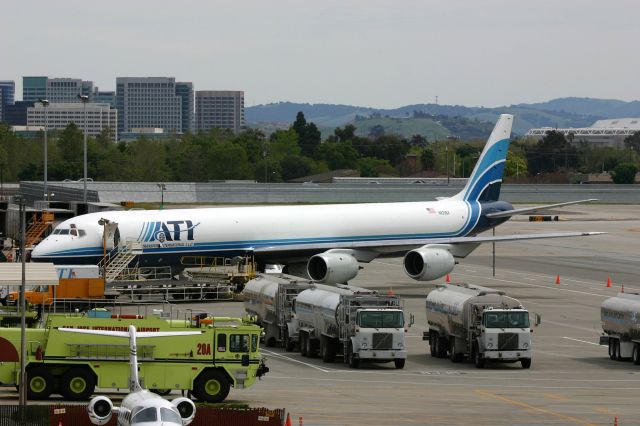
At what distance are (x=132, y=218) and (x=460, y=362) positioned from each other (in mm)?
23264

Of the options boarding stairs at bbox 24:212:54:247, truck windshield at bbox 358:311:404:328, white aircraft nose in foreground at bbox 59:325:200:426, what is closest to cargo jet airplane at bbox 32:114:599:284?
boarding stairs at bbox 24:212:54:247

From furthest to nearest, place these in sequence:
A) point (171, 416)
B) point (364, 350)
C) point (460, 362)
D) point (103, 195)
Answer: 1. point (103, 195)
2. point (460, 362)
3. point (364, 350)
4. point (171, 416)

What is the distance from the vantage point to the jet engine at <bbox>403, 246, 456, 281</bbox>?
67.6 metres

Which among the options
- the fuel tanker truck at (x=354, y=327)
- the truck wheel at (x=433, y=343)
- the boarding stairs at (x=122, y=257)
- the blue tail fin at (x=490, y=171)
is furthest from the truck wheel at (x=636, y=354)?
the blue tail fin at (x=490, y=171)

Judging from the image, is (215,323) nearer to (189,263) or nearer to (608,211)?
(189,263)

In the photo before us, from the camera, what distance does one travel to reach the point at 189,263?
221 feet

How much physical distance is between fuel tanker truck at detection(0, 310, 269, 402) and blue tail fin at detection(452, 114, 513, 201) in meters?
42.5

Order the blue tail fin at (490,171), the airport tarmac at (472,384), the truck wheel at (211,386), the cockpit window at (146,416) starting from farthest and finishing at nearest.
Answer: the blue tail fin at (490,171), the truck wheel at (211,386), the airport tarmac at (472,384), the cockpit window at (146,416)

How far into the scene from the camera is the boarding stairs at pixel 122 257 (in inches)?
2522

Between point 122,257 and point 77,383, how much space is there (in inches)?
1083

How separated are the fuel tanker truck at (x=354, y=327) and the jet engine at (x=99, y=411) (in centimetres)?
1615

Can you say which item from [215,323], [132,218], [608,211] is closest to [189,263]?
[132,218]

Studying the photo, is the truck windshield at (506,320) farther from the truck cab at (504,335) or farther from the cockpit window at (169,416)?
the cockpit window at (169,416)

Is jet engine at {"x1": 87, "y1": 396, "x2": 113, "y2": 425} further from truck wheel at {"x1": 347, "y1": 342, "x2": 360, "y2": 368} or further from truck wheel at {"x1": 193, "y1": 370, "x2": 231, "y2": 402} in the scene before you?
truck wheel at {"x1": 347, "y1": 342, "x2": 360, "y2": 368}
